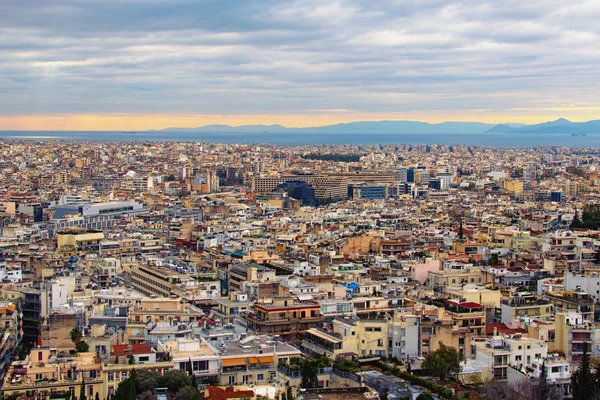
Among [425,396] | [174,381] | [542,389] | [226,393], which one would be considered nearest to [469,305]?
[542,389]

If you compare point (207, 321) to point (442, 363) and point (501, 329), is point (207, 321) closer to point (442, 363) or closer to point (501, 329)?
point (442, 363)

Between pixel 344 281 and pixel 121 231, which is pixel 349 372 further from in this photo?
pixel 121 231

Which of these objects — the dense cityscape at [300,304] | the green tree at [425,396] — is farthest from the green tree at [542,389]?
the green tree at [425,396]

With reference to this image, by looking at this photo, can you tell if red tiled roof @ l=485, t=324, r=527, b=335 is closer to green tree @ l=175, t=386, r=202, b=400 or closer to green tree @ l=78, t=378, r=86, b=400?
green tree @ l=175, t=386, r=202, b=400

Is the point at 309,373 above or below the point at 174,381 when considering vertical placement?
below

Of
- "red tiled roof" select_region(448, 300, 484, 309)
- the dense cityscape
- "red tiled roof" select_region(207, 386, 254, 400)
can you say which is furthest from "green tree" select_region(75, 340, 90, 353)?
"red tiled roof" select_region(448, 300, 484, 309)

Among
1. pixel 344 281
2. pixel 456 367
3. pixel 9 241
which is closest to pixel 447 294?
pixel 344 281
